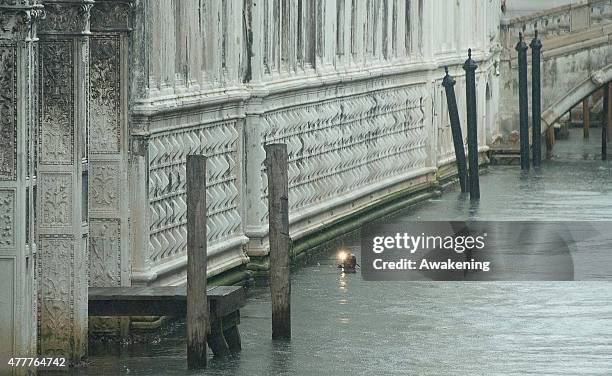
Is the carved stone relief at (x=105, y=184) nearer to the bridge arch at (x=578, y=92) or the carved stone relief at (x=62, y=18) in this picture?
the carved stone relief at (x=62, y=18)

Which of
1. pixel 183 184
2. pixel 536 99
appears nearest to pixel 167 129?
pixel 183 184

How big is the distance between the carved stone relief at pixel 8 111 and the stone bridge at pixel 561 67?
27.3 m

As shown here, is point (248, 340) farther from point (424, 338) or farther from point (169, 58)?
point (169, 58)

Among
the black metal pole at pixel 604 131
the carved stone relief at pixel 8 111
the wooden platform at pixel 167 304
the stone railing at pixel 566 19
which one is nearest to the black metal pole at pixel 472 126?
the black metal pole at pixel 604 131

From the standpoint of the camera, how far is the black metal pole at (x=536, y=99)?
39531 mm

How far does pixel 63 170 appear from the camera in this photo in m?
17.2

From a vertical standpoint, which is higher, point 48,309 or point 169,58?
point 169,58

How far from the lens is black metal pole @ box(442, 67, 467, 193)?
3238 centimetres

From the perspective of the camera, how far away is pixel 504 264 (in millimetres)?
24625

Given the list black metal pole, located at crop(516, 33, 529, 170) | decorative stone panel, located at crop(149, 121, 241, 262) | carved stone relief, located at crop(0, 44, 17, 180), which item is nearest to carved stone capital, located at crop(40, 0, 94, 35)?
carved stone relief, located at crop(0, 44, 17, 180)

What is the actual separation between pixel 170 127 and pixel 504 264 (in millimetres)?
5701

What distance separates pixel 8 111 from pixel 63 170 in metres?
1.82

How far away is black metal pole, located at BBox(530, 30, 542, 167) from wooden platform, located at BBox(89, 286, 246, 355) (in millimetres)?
21869

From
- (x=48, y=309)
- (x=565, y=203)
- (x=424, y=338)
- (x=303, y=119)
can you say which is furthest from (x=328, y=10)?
(x=48, y=309)
